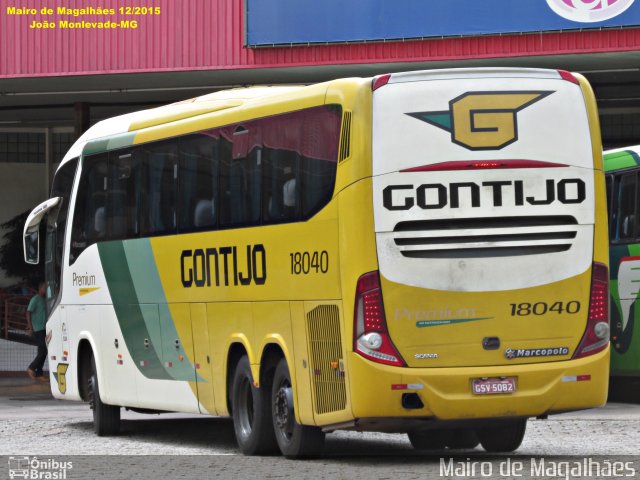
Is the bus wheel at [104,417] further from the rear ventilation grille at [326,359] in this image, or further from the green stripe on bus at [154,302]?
the rear ventilation grille at [326,359]

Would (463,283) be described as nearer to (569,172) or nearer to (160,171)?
(569,172)

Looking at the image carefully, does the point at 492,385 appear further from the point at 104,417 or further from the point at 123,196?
the point at 104,417

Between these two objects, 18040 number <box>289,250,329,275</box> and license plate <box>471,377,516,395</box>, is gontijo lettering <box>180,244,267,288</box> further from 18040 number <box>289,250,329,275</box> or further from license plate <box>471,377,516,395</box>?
license plate <box>471,377,516,395</box>

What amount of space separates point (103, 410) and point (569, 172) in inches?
295

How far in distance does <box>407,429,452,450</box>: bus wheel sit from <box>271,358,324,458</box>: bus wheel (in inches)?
62.9

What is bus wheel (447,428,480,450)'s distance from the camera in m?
15.4

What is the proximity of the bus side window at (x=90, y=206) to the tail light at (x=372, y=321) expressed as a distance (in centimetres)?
624

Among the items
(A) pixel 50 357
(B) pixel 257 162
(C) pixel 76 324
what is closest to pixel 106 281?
(C) pixel 76 324

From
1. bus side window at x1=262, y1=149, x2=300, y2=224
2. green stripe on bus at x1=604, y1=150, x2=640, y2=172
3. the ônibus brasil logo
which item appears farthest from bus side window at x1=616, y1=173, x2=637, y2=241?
bus side window at x1=262, y1=149, x2=300, y2=224

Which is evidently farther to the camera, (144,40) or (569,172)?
(144,40)

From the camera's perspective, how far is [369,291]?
12.9 metres

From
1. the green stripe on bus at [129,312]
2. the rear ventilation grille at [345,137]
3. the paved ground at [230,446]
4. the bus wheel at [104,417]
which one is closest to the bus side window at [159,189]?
the green stripe on bus at [129,312]

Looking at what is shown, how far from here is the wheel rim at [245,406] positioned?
15.1 metres

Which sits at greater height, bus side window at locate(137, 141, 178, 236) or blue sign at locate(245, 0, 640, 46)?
blue sign at locate(245, 0, 640, 46)
